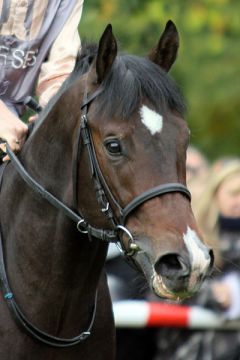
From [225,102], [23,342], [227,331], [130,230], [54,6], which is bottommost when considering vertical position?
[225,102]

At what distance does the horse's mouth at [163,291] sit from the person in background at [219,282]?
2.89 metres

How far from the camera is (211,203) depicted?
8.78m

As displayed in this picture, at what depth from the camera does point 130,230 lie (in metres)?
5.14

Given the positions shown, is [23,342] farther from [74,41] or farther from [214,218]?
[214,218]

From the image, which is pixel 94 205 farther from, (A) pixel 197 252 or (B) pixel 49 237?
(A) pixel 197 252

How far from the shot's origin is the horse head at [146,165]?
4945 mm

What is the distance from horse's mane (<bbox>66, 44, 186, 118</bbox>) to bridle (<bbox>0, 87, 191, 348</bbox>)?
0.09m

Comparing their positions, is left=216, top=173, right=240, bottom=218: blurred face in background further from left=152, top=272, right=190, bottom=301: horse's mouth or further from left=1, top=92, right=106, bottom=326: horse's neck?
left=152, top=272, right=190, bottom=301: horse's mouth

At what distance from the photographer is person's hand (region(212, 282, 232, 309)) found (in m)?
8.20

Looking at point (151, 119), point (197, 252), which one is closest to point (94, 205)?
point (151, 119)

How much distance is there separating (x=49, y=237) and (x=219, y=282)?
2906 mm

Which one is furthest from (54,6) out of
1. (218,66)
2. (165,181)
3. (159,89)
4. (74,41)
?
(218,66)

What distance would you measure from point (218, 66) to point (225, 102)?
46 centimetres

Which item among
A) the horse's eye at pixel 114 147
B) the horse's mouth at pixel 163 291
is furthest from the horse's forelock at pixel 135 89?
the horse's mouth at pixel 163 291
